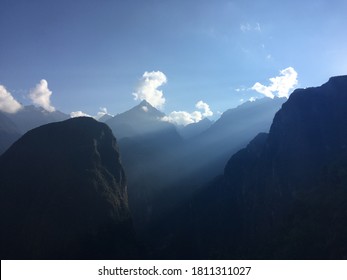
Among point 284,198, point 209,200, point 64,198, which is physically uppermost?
point 64,198

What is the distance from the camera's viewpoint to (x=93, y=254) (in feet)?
330

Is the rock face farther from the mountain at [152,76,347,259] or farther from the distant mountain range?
the mountain at [152,76,347,259]

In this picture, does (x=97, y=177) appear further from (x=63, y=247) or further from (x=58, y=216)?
(x=63, y=247)

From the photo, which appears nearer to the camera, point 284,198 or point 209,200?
point 284,198

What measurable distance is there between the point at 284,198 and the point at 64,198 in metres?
69.8

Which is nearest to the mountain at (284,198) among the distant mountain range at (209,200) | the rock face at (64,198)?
the distant mountain range at (209,200)

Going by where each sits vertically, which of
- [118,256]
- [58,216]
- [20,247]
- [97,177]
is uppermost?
[97,177]

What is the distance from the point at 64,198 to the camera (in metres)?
110

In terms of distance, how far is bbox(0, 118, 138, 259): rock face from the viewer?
99250 millimetres

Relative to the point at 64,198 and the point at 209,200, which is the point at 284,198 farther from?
the point at 64,198

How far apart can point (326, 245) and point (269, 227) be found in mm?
32753

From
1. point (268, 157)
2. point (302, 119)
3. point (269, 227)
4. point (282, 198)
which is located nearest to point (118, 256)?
point (269, 227)

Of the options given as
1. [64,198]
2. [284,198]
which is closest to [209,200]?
[284,198]

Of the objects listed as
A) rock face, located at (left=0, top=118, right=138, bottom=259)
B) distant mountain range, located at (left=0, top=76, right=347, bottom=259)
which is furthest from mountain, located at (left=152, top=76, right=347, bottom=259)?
rock face, located at (left=0, top=118, right=138, bottom=259)
